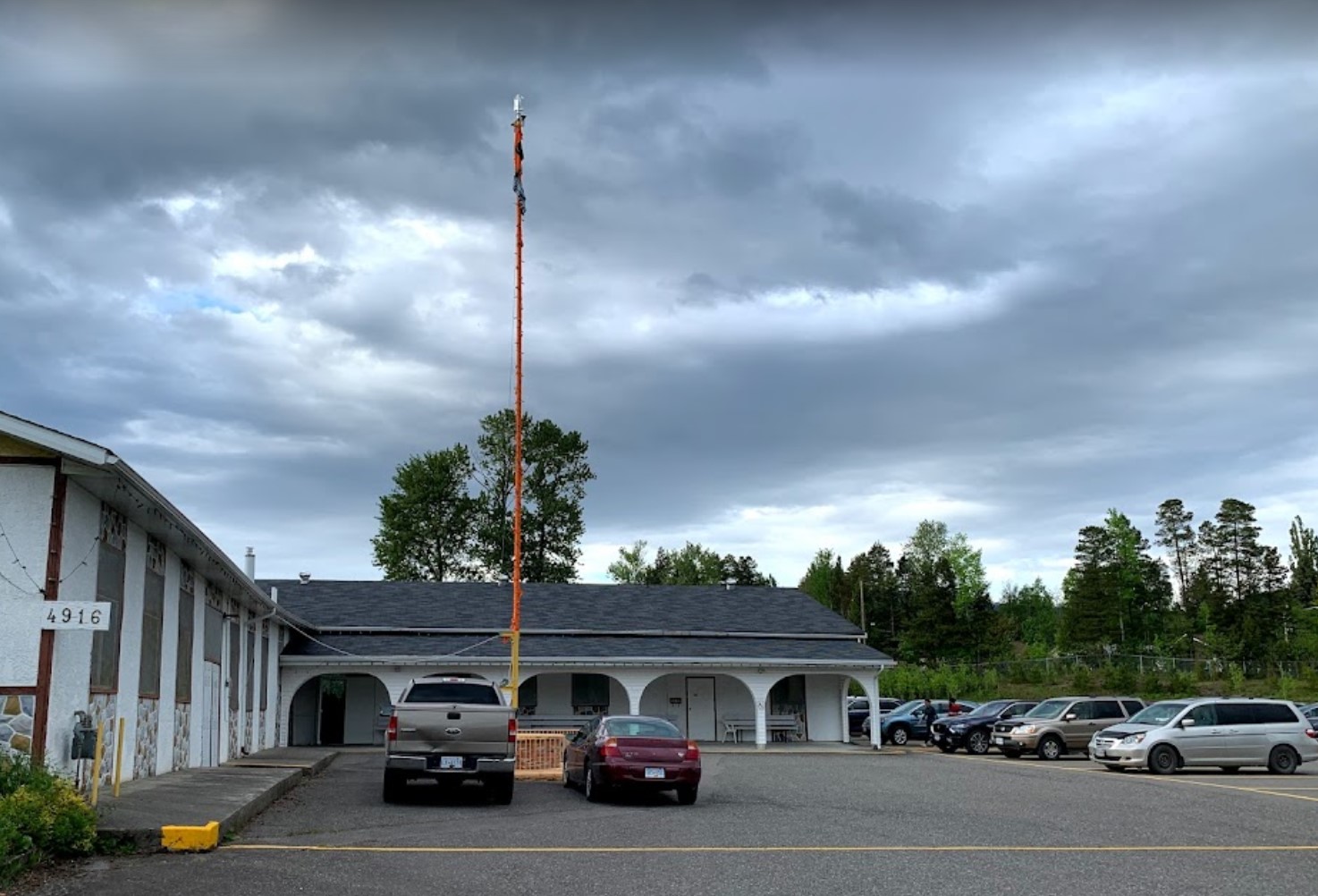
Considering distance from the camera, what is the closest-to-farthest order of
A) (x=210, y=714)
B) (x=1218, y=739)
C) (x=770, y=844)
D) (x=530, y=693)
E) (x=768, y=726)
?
(x=770, y=844) < (x=210, y=714) < (x=1218, y=739) < (x=530, y=693) < (x=768, y=726)

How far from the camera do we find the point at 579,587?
4162cm

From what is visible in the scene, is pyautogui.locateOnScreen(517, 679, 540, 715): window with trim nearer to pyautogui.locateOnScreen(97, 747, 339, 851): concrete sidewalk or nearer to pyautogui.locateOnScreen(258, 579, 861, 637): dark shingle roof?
pyautogui.locateOnScreen(258, 579, 861, 637): dark shingle roof

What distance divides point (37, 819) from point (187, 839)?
1422mm

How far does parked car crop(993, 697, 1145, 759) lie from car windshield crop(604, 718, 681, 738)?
1530 cm

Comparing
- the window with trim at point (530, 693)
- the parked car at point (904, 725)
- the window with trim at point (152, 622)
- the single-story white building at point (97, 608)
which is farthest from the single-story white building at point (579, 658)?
the window with trim at point (152, 622)

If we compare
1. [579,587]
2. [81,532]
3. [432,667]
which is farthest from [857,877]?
[579,587]

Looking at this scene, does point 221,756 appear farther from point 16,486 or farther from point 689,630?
point 689,630

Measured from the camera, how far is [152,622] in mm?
16500

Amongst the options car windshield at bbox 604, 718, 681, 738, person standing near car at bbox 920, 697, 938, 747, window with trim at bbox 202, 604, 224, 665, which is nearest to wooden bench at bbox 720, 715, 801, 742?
person standing near car at bbox 920, 697, 938, 747

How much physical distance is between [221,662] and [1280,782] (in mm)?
20065

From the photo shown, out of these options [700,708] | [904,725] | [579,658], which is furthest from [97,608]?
[904,725]

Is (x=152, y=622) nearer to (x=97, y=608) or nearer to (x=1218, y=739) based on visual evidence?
(x=97, y=608)

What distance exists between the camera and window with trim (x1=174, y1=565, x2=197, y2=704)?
18234 millimetres

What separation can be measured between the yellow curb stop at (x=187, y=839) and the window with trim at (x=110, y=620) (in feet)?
11.2
